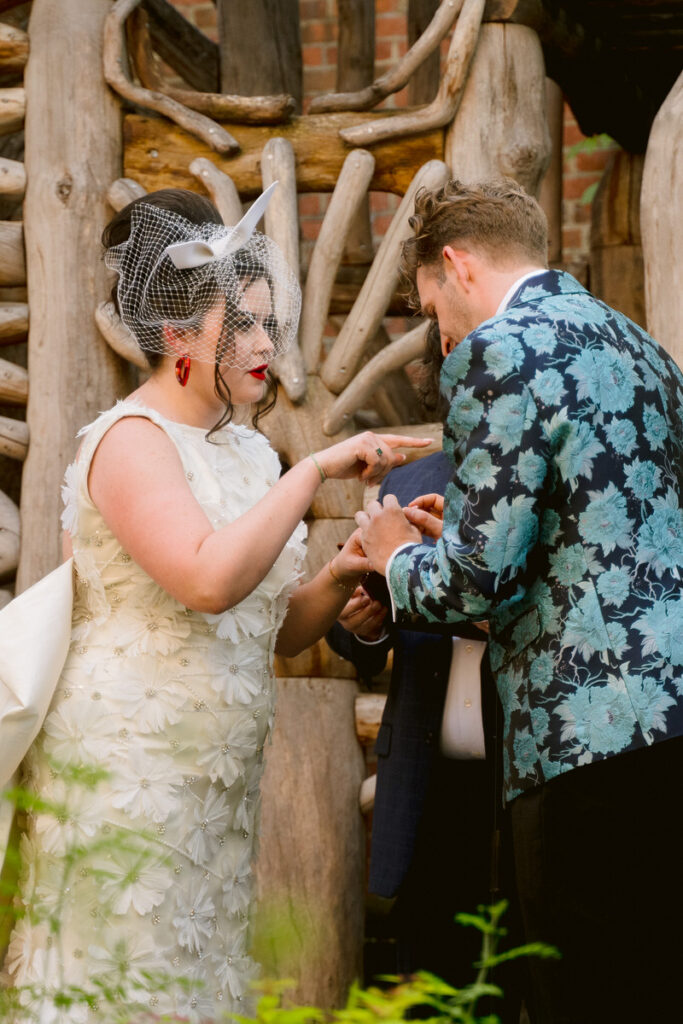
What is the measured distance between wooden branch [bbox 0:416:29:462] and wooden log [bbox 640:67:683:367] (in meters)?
1.82

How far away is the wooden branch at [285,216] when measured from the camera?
3377mm


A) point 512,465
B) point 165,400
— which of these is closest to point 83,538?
point 165,400

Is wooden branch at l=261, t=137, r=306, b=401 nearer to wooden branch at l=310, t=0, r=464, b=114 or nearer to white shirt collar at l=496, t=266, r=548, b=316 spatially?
wooden branch at l=310, t=0, r=464, b=114

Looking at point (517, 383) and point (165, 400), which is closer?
point (517, 383)

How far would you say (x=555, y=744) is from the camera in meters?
1.75

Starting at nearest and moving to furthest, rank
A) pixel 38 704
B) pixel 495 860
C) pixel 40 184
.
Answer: pixel 38 704 → pixel 495 860 → pixel 40 184

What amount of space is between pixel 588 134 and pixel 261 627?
134 inches

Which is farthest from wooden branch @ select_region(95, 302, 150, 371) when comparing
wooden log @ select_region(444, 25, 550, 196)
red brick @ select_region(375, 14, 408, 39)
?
red brick @ select_region(375, 14, 408, 39)

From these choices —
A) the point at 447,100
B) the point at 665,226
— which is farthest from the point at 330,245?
the point at 665,226

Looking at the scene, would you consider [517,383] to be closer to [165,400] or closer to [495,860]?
[165,400]

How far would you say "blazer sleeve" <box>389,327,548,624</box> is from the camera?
1699 mm

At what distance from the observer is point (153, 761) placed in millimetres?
1981

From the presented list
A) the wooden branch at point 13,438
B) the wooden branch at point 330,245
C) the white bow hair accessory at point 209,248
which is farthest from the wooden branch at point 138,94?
the white bow hair accessory at point 209,248

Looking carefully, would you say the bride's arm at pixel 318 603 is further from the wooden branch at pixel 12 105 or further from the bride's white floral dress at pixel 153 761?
the wooden branch at pixel 12 105
